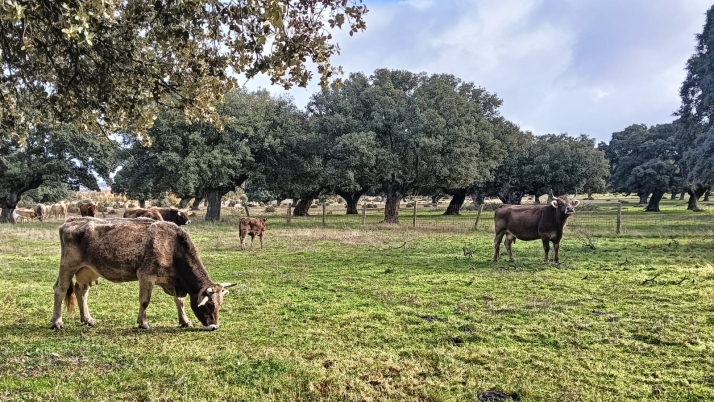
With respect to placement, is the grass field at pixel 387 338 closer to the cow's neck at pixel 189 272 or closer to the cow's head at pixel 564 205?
the cow's neck at pixel 189 272

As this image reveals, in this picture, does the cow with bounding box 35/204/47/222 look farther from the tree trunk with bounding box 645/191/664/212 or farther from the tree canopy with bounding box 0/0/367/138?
the tree trunk with bounding box 645/191/664/212

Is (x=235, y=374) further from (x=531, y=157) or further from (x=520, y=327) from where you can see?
(x=531, y=157)

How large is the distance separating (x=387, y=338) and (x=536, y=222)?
30.2 feet

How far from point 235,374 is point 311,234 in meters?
16.9

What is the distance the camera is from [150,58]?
6980 millimetres

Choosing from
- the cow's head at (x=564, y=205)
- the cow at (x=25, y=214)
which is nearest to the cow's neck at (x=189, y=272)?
the cow's head at (x=564, y=205)

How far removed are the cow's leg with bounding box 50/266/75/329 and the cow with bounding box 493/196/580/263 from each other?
1115 cm

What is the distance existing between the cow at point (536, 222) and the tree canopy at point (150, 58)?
9.48 meters

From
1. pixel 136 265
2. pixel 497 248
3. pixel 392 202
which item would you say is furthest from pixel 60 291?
pixel 392 202

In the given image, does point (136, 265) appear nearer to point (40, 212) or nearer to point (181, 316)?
point (181, 316)

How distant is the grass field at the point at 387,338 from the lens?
4.57 m

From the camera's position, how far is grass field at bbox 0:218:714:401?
4.57m

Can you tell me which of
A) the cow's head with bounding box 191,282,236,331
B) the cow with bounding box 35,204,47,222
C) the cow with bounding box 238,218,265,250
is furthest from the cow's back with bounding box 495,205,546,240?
the cow with bounding box 35,204,47,222

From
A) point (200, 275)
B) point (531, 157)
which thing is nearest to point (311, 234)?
point (200, 275)
